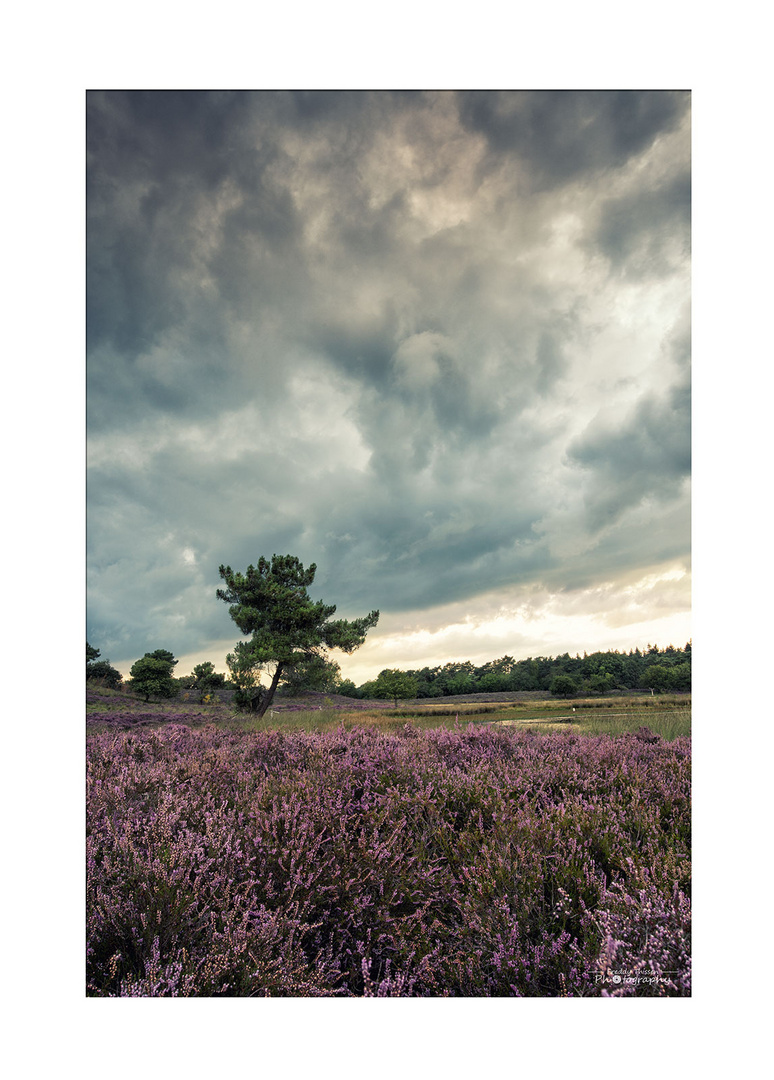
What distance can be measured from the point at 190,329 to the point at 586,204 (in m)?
2.66

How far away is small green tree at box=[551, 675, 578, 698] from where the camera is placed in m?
3.81

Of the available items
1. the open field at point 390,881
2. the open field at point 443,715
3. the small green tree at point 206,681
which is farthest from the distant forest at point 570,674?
the small green tree at point 206,681

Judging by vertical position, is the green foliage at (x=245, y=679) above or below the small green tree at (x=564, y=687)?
below

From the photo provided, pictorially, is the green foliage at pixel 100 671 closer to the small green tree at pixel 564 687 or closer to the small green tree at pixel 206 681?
the small green tree at pixel 206 681

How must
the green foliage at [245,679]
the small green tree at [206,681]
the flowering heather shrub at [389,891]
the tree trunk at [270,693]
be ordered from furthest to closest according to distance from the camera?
the tree trunk at [270,693], the green foliage at [245,679], the small green tree at [206,681], the flowering heather shrub at [389,891]

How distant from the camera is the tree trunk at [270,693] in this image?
6.48 metres

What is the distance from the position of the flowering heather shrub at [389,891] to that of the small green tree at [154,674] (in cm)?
77

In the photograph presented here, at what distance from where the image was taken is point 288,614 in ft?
22.8

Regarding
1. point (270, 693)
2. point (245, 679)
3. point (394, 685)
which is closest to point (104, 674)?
point (394, 685)

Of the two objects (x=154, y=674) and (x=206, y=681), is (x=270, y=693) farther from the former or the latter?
(x=154, y=674)

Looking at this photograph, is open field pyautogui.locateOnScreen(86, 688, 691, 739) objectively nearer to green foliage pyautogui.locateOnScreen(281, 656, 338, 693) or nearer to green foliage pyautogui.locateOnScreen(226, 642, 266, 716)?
green foliage pyautogui.locateOnScreen(226, 642, 266, 716)

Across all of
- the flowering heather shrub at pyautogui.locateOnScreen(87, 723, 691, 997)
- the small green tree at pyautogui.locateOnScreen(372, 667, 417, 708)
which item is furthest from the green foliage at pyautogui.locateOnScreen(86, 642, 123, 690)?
the small green tree at pyautogui.locateOnScreen(372, 667, 417, 708)

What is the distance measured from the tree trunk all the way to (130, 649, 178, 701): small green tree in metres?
2.15

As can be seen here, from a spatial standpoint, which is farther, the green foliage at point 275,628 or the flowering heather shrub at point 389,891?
the green foliage at point 275,628
